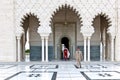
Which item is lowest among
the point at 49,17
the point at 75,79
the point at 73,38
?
the point at 75,79

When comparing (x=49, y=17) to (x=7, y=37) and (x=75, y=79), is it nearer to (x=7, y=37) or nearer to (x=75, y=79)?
(x=7, y=37)

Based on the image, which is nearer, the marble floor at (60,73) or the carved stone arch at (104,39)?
the marble floor at (60,73)

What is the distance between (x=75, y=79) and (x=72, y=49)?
26.8ft

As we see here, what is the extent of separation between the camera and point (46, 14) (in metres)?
12.1

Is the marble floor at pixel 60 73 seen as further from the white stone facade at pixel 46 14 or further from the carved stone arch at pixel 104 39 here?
the carved stone arch at pixel 104 39

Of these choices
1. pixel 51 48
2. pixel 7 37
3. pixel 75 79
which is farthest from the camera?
pixel 51 48

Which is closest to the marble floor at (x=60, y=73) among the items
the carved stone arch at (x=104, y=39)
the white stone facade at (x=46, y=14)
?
the white stone facade at (x=46, y=14)

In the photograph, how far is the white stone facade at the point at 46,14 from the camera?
12016mm

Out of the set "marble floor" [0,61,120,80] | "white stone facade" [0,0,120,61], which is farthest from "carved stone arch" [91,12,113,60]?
"marble floor" [0,61,120,80]

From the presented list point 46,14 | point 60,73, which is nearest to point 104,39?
point 46,14

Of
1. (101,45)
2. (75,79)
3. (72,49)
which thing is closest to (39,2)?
(72,49)

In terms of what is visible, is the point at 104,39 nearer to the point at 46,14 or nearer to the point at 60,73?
the point at 46,14

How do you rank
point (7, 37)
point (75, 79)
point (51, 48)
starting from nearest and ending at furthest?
point (75, 79) < point (7, 37) < point (51, 48)

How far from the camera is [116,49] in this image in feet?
39.9
